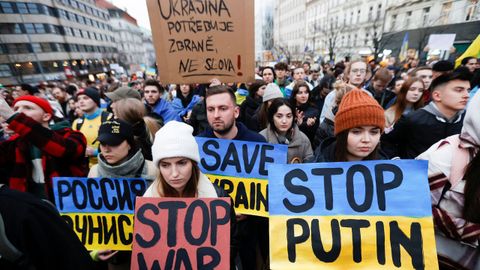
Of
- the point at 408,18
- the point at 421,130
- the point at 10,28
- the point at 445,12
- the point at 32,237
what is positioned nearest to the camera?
the point at 32,237

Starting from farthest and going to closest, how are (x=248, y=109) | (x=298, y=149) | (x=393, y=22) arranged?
(x=393, y=22) < (x=248, y=109) < (x=298, y=149)

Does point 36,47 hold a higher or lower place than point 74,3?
lower

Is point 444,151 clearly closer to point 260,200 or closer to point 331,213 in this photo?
point 331,213

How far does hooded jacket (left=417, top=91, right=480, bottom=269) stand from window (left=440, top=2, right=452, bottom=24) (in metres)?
34.7

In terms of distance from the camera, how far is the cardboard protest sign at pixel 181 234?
1693mm

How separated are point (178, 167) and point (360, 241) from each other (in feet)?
4.61

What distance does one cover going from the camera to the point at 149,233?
1747mm

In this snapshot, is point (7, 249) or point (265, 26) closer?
point (7, 249)

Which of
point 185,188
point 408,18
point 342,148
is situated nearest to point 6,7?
point 185,188

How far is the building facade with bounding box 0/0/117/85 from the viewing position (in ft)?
135

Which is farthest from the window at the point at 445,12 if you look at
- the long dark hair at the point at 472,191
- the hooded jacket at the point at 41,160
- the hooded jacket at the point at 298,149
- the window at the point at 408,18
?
the hooded jacket at the point at 41,160

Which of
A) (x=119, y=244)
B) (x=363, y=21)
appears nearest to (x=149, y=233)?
(x=119, y=244)

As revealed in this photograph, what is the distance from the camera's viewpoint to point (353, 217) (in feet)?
5.28

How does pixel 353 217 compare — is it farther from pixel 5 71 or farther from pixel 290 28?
pixel 290 28
